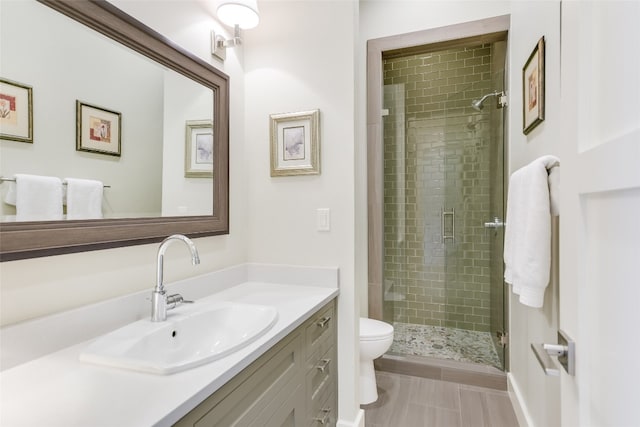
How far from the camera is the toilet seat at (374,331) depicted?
2021 mm

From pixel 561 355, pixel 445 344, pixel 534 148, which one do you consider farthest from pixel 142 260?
pixel 445 344

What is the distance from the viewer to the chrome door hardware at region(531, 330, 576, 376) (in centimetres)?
66

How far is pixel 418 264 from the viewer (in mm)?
3184

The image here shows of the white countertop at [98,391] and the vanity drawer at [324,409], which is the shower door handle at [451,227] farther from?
the white countertop at [98,391]

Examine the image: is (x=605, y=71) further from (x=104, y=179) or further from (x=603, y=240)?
(x=104, y=179)

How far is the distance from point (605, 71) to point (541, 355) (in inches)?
22.3

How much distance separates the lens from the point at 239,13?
4.94 ft

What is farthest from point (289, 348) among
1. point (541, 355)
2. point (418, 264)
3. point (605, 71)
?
point (418, 264)

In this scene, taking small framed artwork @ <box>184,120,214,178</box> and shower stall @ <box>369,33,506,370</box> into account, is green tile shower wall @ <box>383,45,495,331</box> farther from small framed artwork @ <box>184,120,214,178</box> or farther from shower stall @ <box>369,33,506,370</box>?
small framed artwork @ <box>184,120,214,178</box>

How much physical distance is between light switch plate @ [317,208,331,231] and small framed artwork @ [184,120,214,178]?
0.56 m

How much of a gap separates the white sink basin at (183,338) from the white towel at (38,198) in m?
0.38

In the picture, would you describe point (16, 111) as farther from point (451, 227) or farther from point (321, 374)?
point (451, 227)

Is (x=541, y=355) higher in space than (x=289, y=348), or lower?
higher

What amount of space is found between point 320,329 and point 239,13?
4.75 ft
